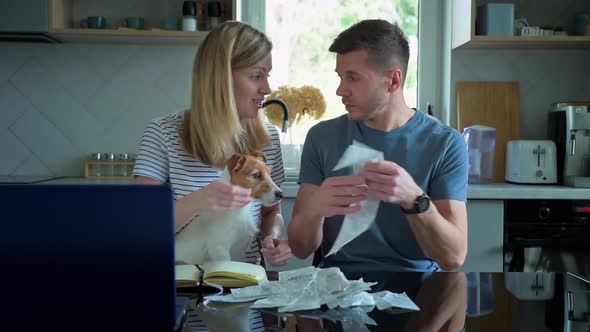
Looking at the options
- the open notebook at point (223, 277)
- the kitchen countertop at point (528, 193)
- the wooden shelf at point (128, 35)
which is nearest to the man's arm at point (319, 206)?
the open notebook at point (223, 277)

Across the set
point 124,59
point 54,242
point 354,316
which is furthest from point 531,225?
point 54,242

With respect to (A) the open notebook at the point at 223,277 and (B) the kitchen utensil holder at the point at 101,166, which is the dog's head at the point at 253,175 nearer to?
(A) the open notebook at the point at 223,277

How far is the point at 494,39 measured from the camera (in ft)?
9.46

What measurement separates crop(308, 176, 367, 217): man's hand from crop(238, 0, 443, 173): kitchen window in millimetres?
1994

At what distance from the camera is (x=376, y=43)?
1.72 metres

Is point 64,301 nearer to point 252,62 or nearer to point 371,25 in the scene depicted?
point 252,62

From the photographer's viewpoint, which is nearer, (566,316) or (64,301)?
(64,301)

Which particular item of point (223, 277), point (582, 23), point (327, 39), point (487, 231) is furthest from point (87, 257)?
point (582, 23)

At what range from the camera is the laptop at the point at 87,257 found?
31.7 inches

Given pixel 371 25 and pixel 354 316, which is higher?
pixel 371 25

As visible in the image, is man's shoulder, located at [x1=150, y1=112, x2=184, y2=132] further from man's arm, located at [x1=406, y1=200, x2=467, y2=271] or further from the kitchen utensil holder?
the kitchen utensil holder

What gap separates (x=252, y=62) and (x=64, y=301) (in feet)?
3.14

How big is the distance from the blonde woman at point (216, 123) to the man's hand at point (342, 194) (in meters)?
0.35

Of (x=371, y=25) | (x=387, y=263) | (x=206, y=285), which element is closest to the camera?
(x=206, y=285)
